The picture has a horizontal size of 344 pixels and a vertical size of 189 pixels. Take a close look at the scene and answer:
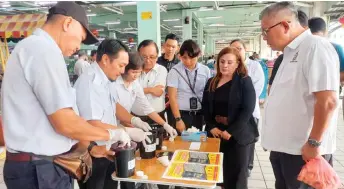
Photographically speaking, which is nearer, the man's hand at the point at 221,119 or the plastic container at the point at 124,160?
the plastic container at the point at 124,160

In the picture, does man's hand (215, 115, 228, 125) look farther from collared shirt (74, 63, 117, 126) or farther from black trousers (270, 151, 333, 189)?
collared shirt (74, 63, 117, 126)

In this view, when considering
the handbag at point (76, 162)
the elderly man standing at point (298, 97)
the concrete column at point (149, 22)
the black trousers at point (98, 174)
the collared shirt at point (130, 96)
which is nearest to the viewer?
the handbag at point (76, 162)

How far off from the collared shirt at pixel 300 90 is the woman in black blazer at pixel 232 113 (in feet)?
1.49

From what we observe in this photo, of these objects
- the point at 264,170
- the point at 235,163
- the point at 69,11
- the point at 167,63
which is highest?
the point at 69,11

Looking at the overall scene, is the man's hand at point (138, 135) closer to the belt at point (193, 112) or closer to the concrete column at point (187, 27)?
the belt at point (193, 112)

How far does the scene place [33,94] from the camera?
1.02 metres

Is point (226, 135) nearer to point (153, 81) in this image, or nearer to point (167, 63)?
point (153, 81)

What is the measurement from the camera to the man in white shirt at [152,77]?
7.72 ft

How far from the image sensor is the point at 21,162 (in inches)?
40.8

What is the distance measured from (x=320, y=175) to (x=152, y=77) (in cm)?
159

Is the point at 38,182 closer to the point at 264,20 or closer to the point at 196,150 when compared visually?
the point at 196,150

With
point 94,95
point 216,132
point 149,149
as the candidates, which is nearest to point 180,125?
point 216,132

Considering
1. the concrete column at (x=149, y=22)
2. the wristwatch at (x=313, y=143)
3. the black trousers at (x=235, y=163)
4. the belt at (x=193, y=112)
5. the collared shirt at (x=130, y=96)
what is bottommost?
the black trousers at (x=235, y=163)

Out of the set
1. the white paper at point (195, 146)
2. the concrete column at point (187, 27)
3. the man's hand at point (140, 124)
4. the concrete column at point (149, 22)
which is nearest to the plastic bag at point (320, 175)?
the white paper at point (195, 146)
